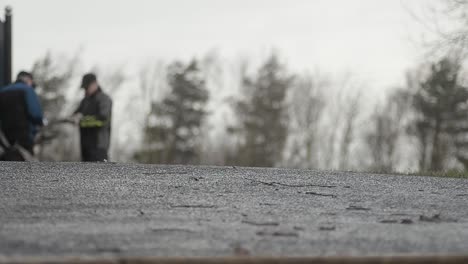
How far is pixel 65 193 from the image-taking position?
8.25 metres

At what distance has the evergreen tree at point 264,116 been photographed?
165ft

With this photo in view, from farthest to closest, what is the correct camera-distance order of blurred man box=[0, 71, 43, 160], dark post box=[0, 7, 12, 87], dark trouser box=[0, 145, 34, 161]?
dark post box=[0, 7, 12, 87]
dark trouser box=[0, 145, 34, 161]
blurred man box=[0, 71, 43, 160]

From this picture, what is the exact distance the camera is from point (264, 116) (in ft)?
169

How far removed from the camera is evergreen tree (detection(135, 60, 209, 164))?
51.5 meters

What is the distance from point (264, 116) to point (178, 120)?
21.9 ft

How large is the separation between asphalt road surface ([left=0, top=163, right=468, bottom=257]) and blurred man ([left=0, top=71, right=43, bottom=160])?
182cm

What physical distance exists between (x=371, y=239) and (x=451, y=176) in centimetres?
593

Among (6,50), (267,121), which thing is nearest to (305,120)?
(267,121)

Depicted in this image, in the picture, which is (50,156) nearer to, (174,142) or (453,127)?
(174,142)

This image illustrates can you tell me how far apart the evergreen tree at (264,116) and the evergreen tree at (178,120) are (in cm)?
381

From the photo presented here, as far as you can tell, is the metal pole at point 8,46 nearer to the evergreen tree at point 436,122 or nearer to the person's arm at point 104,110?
the person's arm at point 104,110

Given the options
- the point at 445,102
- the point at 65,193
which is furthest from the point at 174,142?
the point at 65,193

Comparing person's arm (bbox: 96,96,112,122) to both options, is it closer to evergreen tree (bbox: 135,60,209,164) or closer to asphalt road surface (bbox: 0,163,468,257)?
asphalt road surface (bbox: 0,163,468,257)

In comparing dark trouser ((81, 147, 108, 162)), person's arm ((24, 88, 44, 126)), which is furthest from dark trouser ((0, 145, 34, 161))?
dark trouser ((81, 147, 108, 162))
